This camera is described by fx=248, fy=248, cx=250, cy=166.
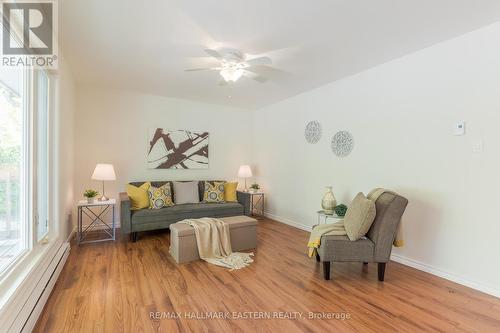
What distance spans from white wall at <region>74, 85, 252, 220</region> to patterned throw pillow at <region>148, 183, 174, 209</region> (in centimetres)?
73

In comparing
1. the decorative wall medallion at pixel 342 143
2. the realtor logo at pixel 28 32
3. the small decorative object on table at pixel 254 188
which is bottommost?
the small decorative object on table at pixel 254 188

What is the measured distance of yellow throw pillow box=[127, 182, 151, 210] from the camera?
390 cm

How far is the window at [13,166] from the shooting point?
1.70 meters

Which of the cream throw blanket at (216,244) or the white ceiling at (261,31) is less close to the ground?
the white ceiling at (261,31)

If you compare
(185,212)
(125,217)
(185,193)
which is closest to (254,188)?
(185,193)

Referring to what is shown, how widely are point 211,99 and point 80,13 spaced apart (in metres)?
2.92

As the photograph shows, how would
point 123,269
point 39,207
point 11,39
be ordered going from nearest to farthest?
point 11,39
point 39,207
point 123,269

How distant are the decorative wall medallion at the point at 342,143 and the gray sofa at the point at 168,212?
1839 millimetres

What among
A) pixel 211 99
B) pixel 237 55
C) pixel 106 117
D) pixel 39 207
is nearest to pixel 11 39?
pixel 39 207

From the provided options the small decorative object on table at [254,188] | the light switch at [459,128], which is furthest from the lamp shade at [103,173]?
the light switch at [459,128]

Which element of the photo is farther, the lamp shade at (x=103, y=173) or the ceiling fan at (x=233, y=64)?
the lamp shade at (x=103, y=173)

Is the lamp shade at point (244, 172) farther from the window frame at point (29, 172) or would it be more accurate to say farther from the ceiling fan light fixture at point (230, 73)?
the window frame at point (29, 172)

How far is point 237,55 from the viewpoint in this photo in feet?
9.29

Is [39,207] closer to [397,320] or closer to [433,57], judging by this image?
[397,320]
